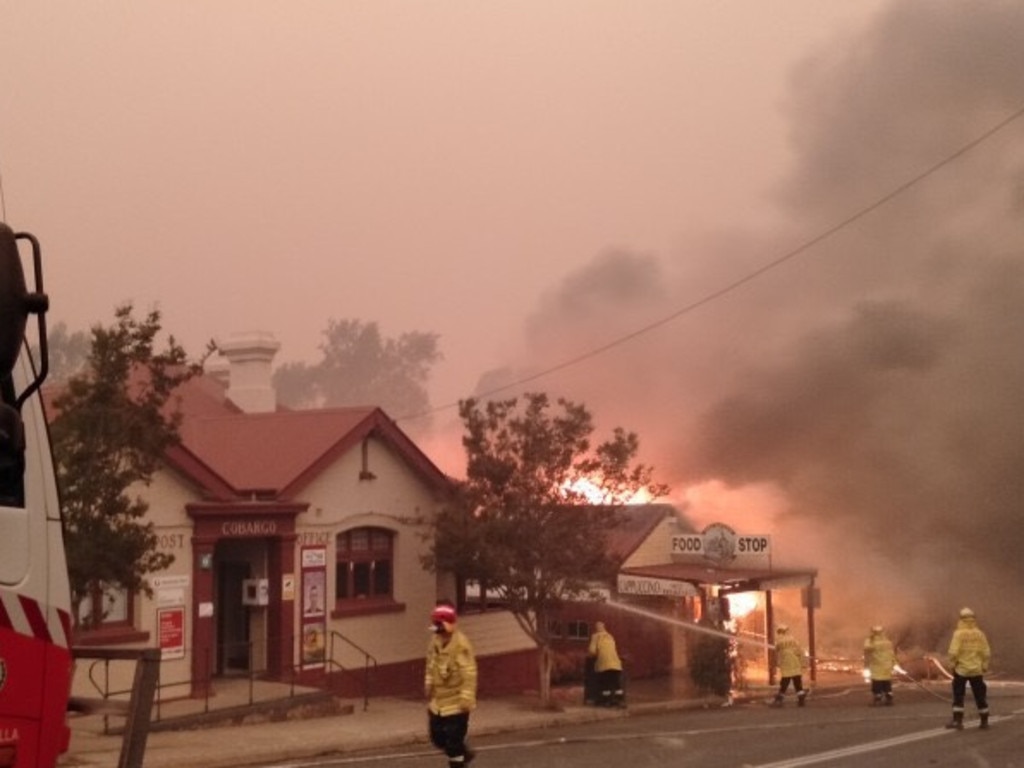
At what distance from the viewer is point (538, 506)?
19.9 m

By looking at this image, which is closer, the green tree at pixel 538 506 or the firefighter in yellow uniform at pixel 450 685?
the firefighter in yellow uniform at pixel 450 685

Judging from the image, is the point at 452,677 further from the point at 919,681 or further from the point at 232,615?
the point at 919,681

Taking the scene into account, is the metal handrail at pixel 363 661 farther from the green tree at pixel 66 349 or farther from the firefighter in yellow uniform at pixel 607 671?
the green tree at pixel 66 349

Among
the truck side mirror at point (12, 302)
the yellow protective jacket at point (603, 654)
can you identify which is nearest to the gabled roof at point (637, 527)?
the yellow protective jacket at point (603, 654)

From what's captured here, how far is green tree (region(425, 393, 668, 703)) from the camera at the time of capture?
1991cm

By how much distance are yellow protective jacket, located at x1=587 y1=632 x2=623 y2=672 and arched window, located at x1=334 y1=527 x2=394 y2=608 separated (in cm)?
362

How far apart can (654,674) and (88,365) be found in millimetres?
15327

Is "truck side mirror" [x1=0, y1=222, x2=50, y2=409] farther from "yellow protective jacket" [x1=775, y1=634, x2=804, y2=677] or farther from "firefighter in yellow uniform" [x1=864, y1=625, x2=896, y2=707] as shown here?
"yellow protective jacket" [x1=775, y1=634, x2=804, y2=677]

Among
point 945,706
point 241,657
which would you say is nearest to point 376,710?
point 241,657

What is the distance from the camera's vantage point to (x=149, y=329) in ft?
46.3

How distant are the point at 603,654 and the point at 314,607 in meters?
4.43

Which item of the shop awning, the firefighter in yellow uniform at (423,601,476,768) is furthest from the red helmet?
the shop awning

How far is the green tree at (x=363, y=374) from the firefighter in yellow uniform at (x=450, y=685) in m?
68.1

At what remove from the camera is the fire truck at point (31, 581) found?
369cm
